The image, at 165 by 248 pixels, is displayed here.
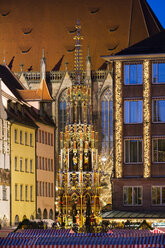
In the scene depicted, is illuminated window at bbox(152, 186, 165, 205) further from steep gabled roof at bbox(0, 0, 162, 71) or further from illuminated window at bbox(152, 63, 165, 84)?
steep gabled roof at bbox(0, 0, 162, 71)

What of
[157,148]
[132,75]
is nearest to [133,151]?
[157,148]

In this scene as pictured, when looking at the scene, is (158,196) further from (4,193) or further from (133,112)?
(4,193)

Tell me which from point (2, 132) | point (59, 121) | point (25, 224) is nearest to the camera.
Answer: point (25, 224)

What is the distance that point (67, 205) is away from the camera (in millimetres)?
46750

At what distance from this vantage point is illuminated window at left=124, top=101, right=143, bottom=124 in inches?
2963

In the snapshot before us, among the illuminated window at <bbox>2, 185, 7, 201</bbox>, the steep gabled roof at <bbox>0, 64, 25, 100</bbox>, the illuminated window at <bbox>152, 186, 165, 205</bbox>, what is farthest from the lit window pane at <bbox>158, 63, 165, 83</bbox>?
the steep gabled roof at <bbox>0, 64, 25, 100</bbox>

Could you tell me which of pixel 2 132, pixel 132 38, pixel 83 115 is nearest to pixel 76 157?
pixel 83 115

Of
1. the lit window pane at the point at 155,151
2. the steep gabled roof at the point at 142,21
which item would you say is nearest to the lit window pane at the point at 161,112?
the lit window pane at the point at 155,151

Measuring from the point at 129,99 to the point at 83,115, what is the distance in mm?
27418

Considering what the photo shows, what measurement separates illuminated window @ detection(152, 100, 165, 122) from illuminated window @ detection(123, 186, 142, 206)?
511 cm

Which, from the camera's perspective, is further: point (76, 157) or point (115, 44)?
point (115, 44)

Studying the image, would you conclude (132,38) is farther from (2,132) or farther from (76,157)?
(76,157)

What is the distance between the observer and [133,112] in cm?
7525

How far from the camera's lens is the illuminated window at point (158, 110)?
75.3m
